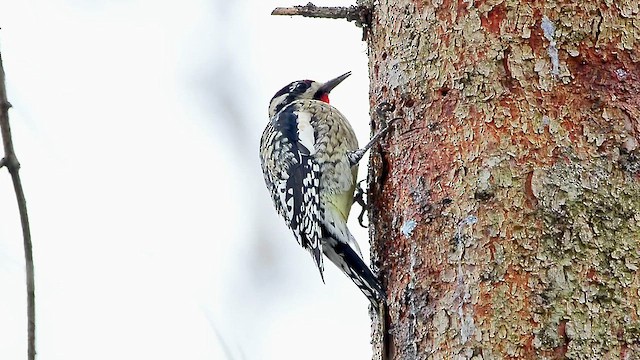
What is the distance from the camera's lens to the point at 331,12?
2986 mm

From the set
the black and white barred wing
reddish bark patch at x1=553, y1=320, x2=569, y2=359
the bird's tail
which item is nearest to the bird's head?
the black and white barred wing

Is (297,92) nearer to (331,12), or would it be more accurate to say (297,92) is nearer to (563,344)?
(331,12)

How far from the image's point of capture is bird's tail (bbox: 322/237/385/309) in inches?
103

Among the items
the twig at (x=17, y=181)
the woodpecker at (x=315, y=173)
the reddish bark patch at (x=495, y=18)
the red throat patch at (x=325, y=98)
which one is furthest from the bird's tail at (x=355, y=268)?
the twig at (x=17, y=181)

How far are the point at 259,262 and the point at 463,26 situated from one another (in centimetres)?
356

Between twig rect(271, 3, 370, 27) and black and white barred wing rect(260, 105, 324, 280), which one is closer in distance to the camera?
twig rect(271, 3, 370, 27)

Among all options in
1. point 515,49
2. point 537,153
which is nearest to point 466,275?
point 537,153

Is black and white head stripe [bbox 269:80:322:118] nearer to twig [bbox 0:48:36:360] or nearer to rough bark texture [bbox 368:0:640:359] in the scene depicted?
rough bark texture [bbox 368:0:640:359]

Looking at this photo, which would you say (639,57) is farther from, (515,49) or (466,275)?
(466,275)

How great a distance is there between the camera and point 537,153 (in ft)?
7.55

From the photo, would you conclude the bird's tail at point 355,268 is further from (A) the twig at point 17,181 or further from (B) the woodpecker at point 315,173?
(A) the twig at point 17,181

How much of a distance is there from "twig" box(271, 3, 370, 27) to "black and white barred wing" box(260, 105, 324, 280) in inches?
30.0

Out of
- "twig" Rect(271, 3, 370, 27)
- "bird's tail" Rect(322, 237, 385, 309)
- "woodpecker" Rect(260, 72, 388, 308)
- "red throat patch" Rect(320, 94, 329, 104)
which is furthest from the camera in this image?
"red throat patch" Rect(320, 94, 329, 104)

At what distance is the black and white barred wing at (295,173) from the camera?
3.45 metres
